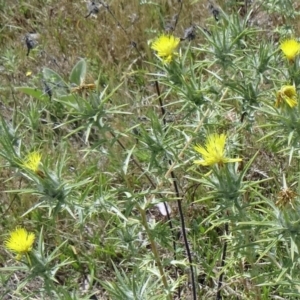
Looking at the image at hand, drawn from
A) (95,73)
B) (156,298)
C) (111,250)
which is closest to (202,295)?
(111,250)

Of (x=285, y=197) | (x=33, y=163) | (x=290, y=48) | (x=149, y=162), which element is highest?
(x=290, y=48)

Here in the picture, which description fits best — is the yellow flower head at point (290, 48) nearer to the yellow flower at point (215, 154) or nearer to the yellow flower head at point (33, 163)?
the yellow flower at point (215, 154)

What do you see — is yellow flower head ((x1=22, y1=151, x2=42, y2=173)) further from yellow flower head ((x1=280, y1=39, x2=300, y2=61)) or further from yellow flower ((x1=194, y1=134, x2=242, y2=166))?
yellow flower head ((x1=280, y1=39, x2=300, y2=61))

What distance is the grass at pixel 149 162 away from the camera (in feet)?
4.98

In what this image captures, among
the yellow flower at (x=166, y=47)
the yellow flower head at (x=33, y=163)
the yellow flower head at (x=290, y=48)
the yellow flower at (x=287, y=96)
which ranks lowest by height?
the yellow flower head at (x=33, y=163)

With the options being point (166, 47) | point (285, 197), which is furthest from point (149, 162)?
point (285, 197)

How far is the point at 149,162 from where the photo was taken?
1.78 meters

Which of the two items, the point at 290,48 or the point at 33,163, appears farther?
the point at 290,48

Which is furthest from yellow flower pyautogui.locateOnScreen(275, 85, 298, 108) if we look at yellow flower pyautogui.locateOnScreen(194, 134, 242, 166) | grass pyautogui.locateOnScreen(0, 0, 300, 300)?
yellow flower pyautogui.locateOnScreen(194, 134, 242, 166)

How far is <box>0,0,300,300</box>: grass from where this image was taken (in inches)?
59.8

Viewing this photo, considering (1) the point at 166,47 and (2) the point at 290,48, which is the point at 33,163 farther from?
(2) the point at 290,48

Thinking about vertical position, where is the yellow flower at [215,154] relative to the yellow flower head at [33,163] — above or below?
below

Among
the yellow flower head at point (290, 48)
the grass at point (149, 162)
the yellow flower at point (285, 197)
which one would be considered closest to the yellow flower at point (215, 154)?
the grass at point (149, 162)

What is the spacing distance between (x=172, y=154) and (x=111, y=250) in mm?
930
